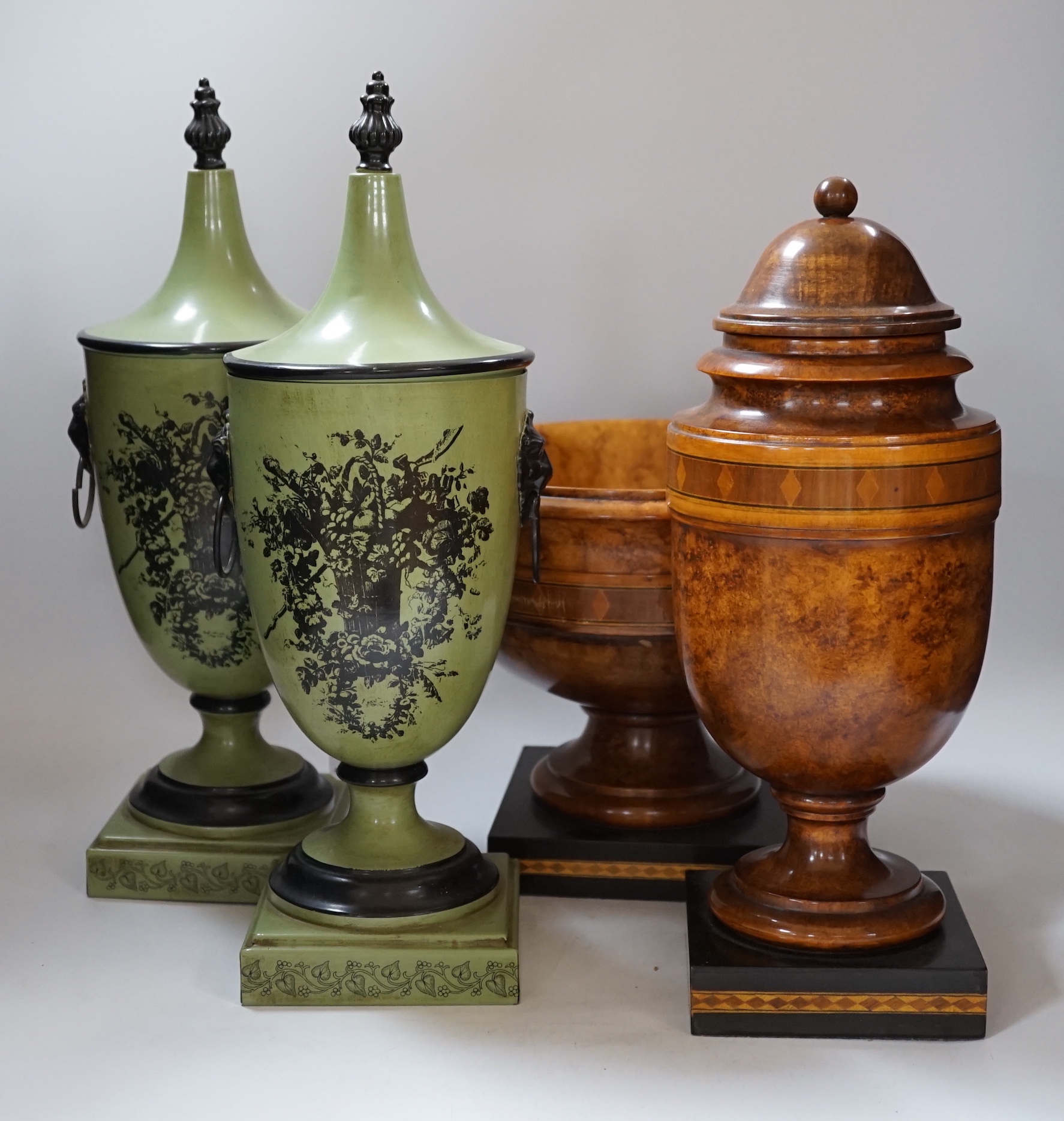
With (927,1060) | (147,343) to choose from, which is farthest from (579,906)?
(147,343)

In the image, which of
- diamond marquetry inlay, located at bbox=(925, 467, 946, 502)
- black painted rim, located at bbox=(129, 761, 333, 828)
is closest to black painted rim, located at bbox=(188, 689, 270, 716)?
black painted rim, located at bbox=(129, 761, 333, 828)

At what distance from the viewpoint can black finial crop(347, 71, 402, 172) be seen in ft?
7.29

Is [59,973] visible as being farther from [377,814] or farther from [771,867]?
[771,867]

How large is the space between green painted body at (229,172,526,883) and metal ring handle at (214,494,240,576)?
2.5 inches

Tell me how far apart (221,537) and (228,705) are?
372 millimetres

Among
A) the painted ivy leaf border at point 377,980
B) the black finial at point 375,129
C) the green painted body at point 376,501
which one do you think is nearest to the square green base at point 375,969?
the painted ivy leaf border at point 377,980

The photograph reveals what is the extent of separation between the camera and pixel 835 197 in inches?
84.8

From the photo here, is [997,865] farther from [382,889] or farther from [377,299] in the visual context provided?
[377,299]

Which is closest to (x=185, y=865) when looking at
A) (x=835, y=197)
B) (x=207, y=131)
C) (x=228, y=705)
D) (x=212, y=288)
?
(x=228, y=705)

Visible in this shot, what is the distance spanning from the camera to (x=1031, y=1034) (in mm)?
2166

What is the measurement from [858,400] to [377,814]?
894mm

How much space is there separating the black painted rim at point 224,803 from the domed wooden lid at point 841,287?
1079mm

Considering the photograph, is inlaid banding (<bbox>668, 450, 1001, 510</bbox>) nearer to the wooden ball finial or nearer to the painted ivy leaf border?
the wooden ball finial

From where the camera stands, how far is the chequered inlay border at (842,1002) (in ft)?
7.03
